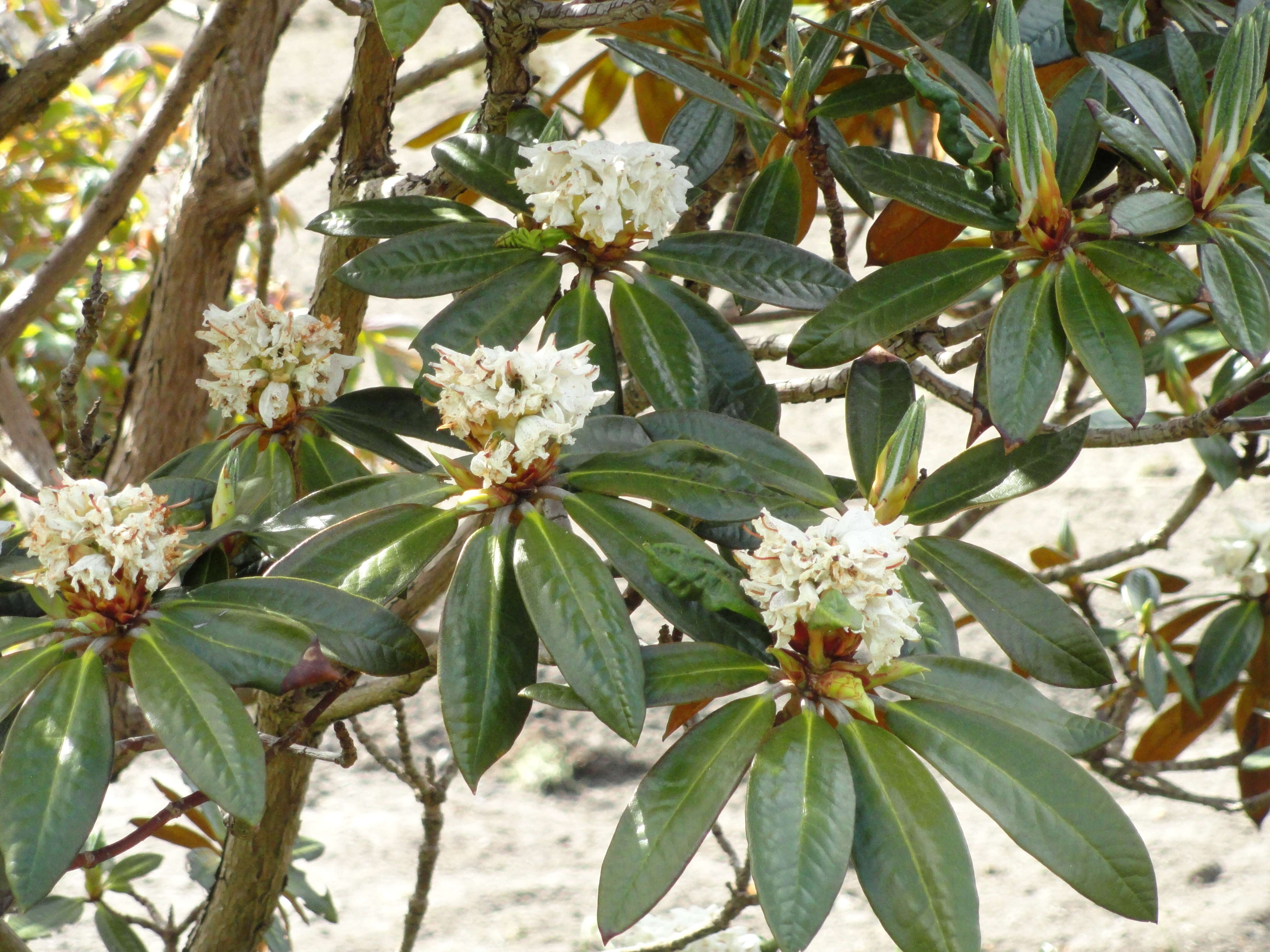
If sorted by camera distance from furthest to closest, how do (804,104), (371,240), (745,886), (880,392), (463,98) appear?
(463,98) < (745,886) < (371,240) < (804,104) < (880,392)

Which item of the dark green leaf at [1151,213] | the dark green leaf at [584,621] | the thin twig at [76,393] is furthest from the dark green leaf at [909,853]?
the thin twig at [76,393]

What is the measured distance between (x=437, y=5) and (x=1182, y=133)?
19.0 inches

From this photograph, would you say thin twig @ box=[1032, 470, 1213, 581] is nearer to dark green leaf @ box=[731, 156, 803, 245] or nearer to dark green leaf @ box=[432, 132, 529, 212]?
dark green leaf @ box=[731, 156, 803, 245]

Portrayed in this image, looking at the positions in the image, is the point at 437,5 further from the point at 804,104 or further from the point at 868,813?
the point at 868,813

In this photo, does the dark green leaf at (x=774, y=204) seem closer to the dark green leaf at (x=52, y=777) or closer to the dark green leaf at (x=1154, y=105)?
the dark green leaf at (x=1154, y=105)

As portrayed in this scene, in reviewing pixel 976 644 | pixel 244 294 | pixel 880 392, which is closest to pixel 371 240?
pixel 880 392

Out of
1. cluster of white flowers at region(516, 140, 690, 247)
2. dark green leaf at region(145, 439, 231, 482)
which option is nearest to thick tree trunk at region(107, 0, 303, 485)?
dark green leaf at region(145, 439, 231, 482)

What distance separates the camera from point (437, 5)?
69cm

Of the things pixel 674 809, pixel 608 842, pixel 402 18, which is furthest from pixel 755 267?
pixel 608 842

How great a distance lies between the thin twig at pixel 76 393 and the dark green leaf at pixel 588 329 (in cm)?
42

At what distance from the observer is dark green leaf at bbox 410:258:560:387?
2.45ft

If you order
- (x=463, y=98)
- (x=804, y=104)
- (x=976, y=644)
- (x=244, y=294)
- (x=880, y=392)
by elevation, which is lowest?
(x=976, y=644)

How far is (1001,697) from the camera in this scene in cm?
65

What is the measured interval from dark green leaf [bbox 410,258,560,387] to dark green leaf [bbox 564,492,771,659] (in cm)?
14
